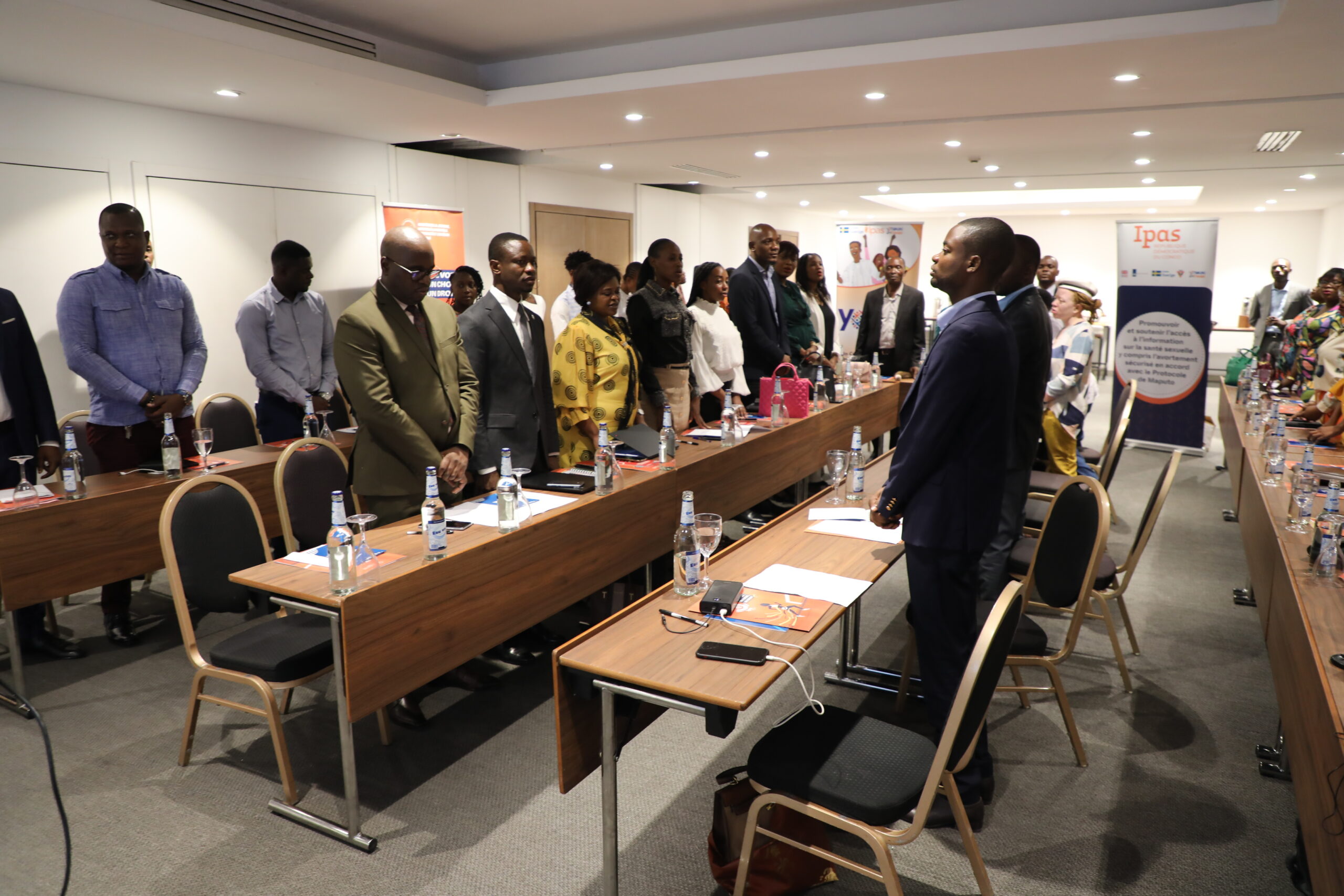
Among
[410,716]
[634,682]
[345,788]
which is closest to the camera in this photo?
[634,682]

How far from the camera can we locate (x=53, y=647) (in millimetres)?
3586

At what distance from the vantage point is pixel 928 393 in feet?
7.22

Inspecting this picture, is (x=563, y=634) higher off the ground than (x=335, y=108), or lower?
lower

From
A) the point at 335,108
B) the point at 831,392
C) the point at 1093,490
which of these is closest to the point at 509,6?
the point at 335,108

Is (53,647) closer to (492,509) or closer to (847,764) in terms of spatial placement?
(492,509)

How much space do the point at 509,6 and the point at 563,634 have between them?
314 centimetres

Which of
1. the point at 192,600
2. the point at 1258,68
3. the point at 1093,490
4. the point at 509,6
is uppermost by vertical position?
the point at 509,6

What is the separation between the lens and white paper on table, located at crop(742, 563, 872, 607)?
2234 mm

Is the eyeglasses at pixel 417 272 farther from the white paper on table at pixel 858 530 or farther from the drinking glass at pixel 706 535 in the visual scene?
the white paper on table at pixel 858 530

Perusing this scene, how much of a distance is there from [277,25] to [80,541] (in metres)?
2.56

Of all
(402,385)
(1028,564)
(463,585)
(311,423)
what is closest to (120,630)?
(311,423)

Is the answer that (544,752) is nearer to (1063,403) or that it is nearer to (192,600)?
(192,600)

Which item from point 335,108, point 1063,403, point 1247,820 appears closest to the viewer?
point 1247,820

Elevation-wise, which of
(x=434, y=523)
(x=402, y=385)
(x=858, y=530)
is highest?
(x=402, y=385)
